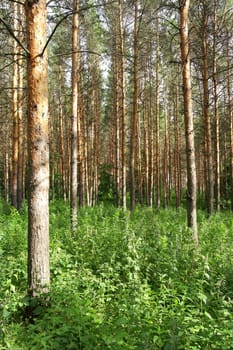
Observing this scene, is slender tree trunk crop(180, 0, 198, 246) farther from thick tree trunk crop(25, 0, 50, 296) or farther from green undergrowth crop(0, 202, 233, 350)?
thick tree trunk crop(25, 0, 50, 296)

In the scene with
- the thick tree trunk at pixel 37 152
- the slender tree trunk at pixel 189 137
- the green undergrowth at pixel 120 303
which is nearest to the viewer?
→ the green undergrowth at pixel 120 303

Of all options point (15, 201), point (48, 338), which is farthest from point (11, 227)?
point (15, 201)

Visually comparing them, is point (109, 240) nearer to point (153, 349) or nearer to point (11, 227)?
point (11, 227)

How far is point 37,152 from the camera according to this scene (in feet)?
13.5

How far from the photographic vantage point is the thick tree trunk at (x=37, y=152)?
4047 millimetres

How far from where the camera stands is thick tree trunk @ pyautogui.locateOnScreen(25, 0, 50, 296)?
4.05 m

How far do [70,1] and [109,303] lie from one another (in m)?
10.0

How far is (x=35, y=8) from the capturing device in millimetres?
4129

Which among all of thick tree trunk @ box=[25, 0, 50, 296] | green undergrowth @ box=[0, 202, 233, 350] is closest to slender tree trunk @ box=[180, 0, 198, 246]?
green undergrowth @ box=[0, 202, 233, 350]

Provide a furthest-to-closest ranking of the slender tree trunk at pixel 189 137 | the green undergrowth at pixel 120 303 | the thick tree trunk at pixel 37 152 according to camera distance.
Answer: the slender tree trunk at pixel 189 137, the thick tree trunk at pixel 37 152, the green undergrowth at pixel 120 303

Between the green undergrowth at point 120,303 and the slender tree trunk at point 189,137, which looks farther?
the slender tree trunk at point 189,137

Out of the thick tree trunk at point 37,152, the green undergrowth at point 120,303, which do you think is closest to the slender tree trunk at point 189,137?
the green undergrowth at point 120,303

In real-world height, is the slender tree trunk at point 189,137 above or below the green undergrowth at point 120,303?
above

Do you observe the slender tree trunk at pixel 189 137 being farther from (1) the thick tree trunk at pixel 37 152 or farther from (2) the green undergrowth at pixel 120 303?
(1) the thick tree trunk at pixel 37 152
